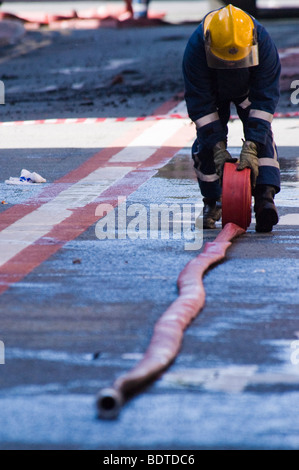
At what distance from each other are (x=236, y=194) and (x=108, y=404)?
109 inches

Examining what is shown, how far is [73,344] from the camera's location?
3902 mm

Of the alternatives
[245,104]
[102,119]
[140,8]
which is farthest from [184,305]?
[140,8]

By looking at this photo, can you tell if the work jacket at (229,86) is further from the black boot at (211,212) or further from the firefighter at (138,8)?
the firefighter at (138,8)

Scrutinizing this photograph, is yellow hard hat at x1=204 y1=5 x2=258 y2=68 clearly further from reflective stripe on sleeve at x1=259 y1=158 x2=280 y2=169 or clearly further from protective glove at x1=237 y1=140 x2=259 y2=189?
reflective stripe on sleeve at x1=259 y1=158 x2=280 y2=169

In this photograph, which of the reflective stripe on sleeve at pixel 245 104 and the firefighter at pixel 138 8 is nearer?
the reflective stripe on sleeve at pixel 245 104

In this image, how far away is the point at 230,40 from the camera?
563 cm

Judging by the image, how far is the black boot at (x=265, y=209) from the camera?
5875 millimetres

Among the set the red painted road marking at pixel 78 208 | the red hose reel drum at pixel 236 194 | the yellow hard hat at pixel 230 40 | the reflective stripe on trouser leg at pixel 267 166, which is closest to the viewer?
the red painted road marking at pixel 78 208

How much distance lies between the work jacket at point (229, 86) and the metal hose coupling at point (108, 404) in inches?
A: 118

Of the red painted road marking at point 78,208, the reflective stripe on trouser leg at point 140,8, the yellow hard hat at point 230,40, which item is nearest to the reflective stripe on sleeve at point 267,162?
the yellow hard hat at point 230,40

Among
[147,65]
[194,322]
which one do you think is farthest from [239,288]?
[147,65]

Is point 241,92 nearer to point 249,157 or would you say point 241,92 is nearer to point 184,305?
point 249,157
